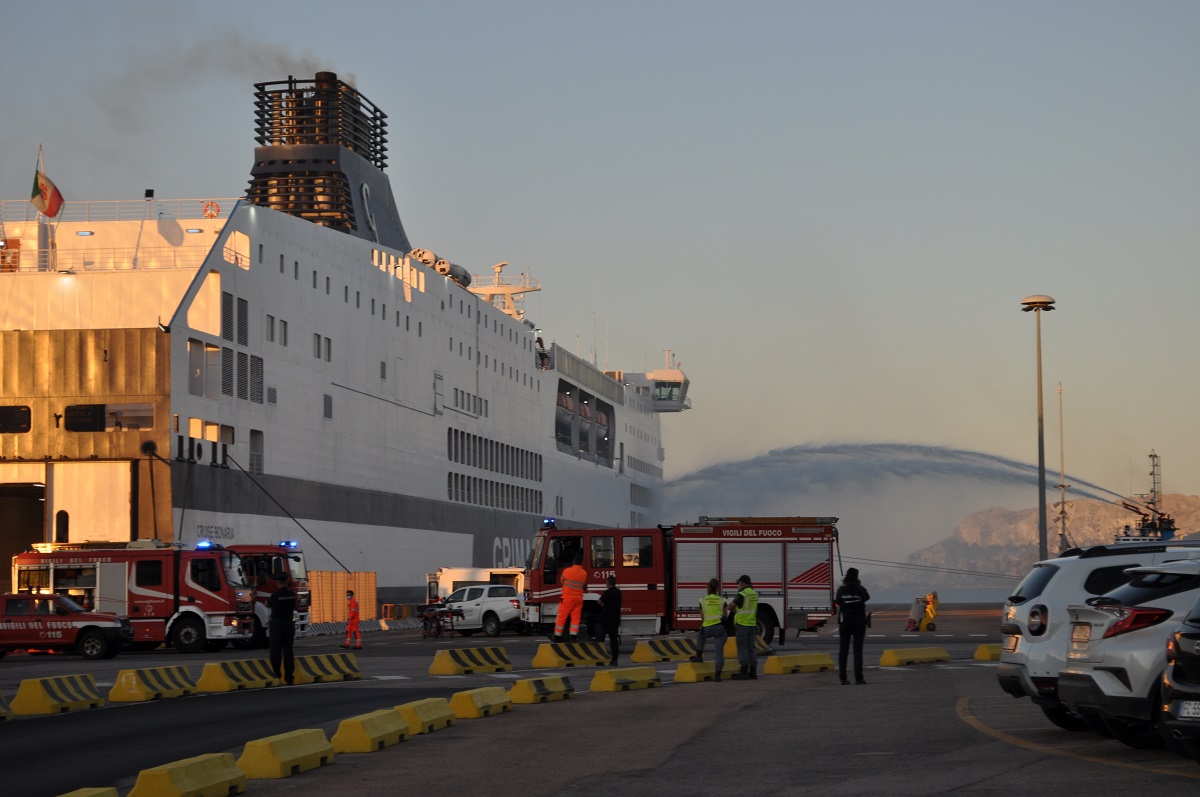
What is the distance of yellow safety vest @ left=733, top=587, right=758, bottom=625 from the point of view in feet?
72.0

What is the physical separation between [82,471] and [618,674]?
2888 centimetres

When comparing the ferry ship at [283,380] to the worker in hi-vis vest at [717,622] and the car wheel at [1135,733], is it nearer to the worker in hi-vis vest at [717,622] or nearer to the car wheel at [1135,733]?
the worker in hi-vis vest at [717,622]

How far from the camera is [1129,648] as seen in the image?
36.9ft

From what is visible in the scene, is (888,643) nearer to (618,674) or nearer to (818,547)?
(818,547)

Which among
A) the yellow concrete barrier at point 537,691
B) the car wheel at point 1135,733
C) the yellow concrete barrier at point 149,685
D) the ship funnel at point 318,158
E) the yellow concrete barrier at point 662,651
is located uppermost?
the ship funnel at point 318,158

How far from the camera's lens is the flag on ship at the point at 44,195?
45.9 metres

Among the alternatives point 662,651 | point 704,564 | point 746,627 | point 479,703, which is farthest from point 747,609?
point 704,564

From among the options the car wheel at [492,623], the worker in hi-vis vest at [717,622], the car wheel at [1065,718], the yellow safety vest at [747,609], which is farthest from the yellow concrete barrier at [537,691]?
the car wheel at [492,623]

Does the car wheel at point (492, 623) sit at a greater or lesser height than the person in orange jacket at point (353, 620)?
lesser

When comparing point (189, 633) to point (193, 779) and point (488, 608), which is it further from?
point (193, 779)

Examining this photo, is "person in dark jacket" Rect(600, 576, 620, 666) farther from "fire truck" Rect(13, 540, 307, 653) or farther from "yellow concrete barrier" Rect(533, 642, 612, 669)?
"fire truck" Rect(13, 540, 307, 653)

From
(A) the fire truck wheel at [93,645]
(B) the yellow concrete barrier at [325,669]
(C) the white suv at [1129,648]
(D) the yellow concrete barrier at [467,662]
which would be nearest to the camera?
(C) the white suv at [1129,648]

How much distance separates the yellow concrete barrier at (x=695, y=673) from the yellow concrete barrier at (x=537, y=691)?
3492mm

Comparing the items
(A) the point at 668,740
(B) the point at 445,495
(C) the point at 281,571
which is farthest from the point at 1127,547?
(B) the point at 445,495
